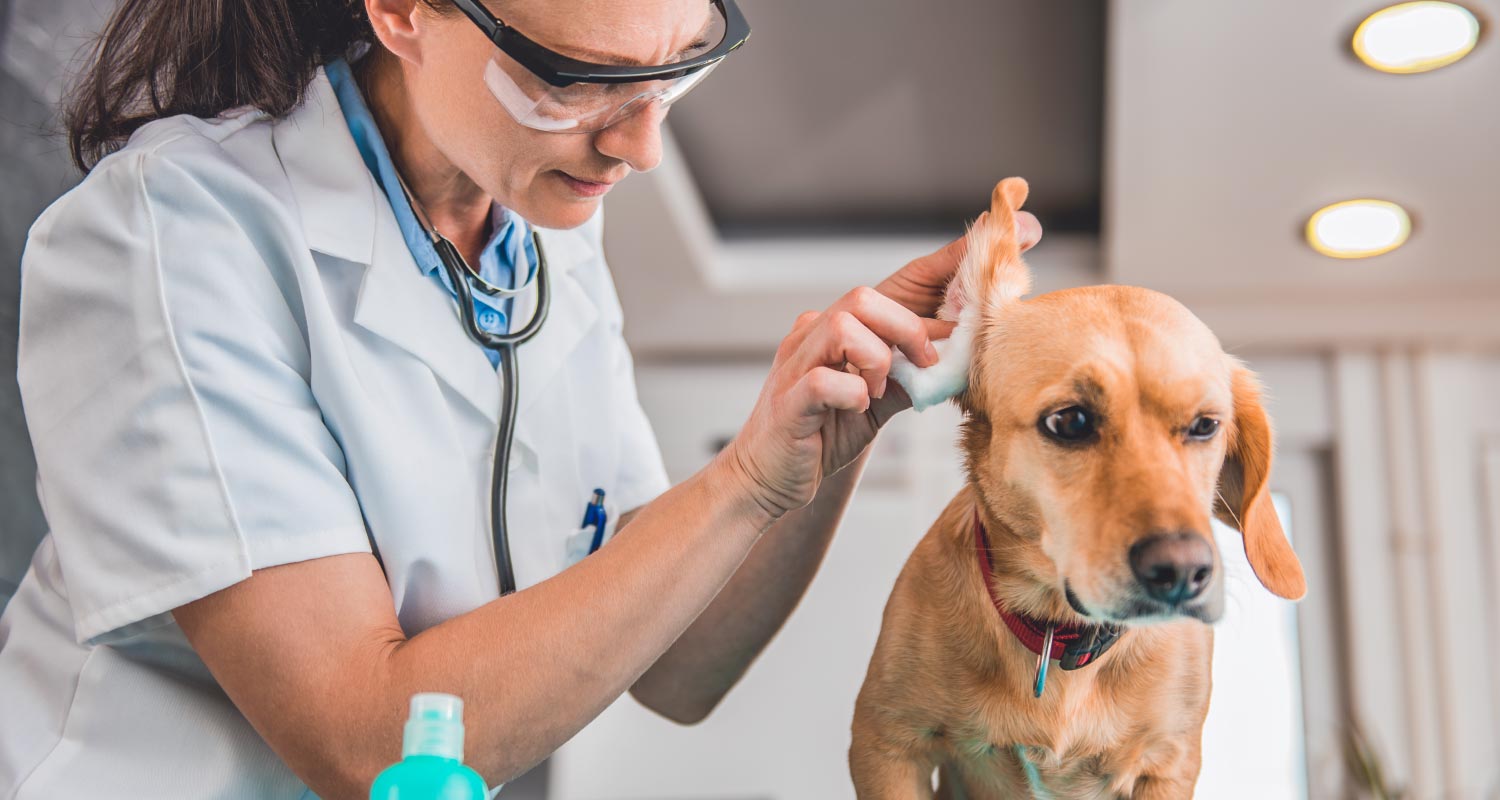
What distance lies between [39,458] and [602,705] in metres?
0.48

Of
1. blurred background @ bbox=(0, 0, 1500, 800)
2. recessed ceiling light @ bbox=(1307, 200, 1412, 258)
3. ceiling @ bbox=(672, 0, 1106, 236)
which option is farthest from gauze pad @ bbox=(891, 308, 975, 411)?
recessed ceiling light @ bbox=(1307, 200, 1412, 258)

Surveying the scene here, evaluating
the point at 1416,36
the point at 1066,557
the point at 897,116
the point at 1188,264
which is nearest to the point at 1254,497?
the point at 1066,557

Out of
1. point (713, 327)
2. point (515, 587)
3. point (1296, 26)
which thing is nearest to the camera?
point (515, 587)

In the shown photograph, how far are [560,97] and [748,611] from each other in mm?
555

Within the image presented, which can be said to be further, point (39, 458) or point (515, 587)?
point (515, 587)

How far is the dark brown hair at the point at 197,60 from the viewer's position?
102 centimetres

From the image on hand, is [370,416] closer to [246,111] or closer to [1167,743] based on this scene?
[246,111]

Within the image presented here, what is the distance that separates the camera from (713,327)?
3.93 meters

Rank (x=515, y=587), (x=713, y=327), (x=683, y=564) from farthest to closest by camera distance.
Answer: (x=713, y=327)
(x=515, y=587)
(x=683, y=564)

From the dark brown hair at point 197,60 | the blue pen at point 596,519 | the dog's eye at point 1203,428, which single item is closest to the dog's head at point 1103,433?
the dog's eye at point 1203,428

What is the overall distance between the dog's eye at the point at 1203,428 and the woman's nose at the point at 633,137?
49 centimetres

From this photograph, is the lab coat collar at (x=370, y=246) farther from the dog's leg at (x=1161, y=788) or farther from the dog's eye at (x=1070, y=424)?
the dog's leg at (x=1161, y=788)

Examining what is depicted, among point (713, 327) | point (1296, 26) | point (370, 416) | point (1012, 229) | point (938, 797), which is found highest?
point (1296, 26)

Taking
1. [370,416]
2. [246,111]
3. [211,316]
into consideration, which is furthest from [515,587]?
[246,111]
